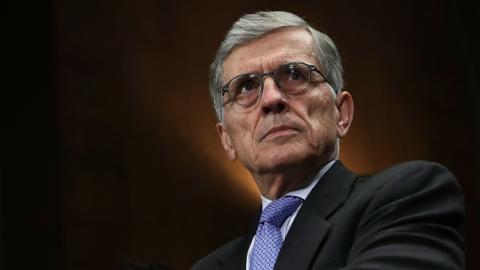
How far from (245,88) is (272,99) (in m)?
0.11

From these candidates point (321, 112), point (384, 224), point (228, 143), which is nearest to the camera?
point (384, 224)

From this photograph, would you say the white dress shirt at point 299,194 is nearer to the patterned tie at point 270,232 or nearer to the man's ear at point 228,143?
the patterned tie at point 270,232

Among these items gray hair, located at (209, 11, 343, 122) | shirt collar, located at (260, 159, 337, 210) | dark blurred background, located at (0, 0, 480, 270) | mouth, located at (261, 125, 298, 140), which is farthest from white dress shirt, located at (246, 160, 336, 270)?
dark blurred background, located at (0, 0, 480, 270)

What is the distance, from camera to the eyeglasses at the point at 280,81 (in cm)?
175

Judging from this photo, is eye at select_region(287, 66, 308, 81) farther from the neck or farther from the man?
the neck

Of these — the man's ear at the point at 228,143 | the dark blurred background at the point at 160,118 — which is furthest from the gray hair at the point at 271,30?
the dark blurred background at the point at 160,118

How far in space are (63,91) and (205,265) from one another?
2.13 metres

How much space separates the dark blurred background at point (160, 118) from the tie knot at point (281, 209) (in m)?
2.24

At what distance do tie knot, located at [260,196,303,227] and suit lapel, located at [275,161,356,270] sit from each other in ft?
0.19

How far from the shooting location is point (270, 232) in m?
1.67

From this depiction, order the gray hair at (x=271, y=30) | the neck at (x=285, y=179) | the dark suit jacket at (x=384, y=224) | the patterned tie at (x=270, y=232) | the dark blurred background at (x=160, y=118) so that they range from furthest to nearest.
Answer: the dark blurred background at (x=160, y=118)
the gray hair at (x=271, y=30)
the neck at (x=285, y=179)
the patterned tie at (x=270, y=232)
the dark suit jacket at (x=384, y=224)

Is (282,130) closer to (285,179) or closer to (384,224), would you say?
(285,179)

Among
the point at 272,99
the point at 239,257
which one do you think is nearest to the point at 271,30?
the point at 272,99

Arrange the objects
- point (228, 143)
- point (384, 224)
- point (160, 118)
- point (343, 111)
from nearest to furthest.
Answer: point (384, 224), point (343, 111), point (228, 143), point (160, 118)
